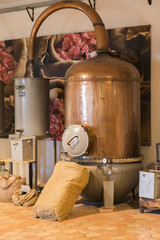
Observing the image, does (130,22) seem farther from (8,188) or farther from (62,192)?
(8,188)

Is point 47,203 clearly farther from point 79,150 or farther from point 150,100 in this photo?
point 150,100

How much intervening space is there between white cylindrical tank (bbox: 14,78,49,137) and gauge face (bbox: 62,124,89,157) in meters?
0.74

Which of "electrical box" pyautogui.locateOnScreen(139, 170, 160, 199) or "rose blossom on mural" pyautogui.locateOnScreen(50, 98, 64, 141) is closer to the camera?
"electrical box" pyautogui.locateOnScreen(139, 170, 160, 199)

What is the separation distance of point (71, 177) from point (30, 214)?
0.67 m

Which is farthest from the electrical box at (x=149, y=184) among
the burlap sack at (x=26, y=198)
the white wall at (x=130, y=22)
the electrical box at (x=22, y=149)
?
the electrical box at (x=22, y=149)

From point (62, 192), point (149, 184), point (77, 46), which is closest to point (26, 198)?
point (62, 192)

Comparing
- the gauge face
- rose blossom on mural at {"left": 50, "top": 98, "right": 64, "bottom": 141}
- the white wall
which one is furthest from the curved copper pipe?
rose blossom on mural at {"left": 50, "top": 98, "right": 64, "bottom": 141}

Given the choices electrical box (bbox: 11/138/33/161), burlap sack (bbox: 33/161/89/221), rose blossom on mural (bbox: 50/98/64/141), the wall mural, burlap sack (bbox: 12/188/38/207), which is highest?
the wall mural

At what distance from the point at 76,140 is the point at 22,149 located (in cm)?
93

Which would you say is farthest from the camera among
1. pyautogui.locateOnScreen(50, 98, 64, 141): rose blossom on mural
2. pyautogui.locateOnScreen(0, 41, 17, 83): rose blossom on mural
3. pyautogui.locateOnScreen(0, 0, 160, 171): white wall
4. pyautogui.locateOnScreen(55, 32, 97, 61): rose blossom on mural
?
pyautogui.locateOnScreen(0, 41, 17, 83): rose blossom on mural

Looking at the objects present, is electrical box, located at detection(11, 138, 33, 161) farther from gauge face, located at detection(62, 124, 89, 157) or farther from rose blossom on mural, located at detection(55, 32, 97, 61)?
rose blossom on mural, located at detection(55, 32, 97, 61)

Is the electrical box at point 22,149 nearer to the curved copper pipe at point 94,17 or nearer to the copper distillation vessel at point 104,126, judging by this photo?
the copper distillation vessel at point 104,126

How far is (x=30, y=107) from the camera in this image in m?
5.67

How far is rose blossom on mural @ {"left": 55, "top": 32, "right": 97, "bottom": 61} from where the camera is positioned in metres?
5.98
